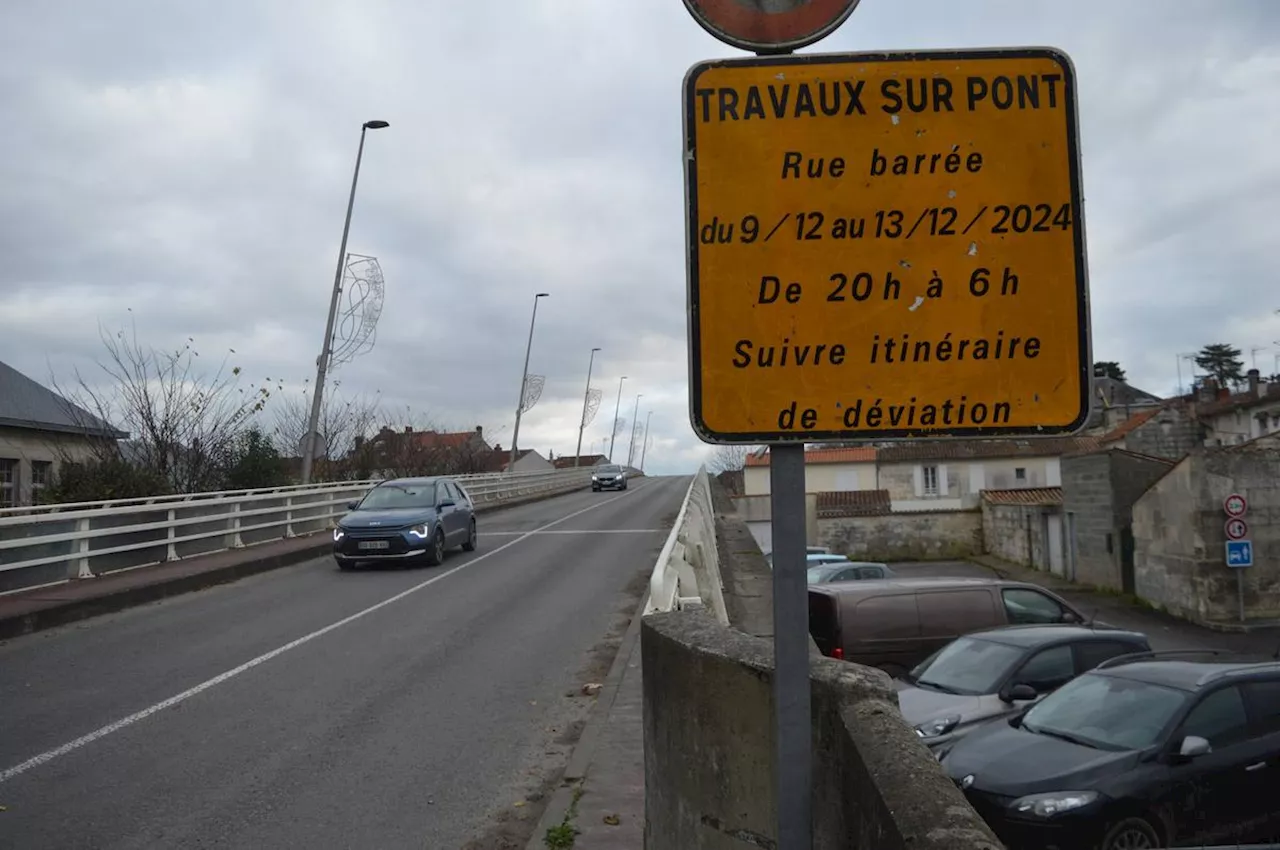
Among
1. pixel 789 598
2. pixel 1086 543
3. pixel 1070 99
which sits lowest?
pixel 1086 543

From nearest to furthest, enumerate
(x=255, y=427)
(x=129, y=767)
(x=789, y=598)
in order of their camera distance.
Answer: (x=789, y=598) < (x=129, y=767) < (x=255, y=427)

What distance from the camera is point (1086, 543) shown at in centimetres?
3447

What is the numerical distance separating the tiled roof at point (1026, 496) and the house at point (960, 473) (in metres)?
10.1

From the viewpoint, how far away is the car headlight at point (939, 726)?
10.1m

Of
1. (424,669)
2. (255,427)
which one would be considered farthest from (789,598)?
(255,427)

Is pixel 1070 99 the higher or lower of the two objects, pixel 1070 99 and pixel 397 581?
the higher

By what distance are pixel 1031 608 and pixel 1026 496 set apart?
3075 cm

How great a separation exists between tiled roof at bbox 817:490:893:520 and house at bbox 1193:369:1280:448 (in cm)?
1544

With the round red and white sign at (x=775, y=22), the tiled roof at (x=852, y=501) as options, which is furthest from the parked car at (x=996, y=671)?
the tiled roof at (x=852, y=501)

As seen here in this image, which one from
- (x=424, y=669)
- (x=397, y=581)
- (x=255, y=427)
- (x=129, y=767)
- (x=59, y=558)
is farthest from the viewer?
(x=255, y=427)

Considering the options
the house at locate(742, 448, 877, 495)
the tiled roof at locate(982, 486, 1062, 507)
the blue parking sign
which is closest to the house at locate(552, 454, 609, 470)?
the house at locate(742, 448, 877, 495)

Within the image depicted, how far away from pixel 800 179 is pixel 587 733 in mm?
5287

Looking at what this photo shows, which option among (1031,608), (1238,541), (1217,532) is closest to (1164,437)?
(1217,532)

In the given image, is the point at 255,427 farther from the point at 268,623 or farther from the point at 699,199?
the point at 699,199
